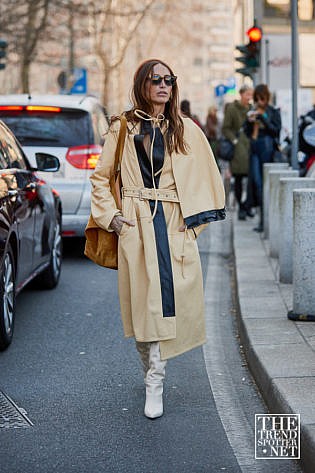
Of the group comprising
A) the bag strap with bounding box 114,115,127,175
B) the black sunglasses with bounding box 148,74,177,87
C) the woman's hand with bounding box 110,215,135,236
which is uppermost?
the black sunglasses with bounding box 148,74,177,87

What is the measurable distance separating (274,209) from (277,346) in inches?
190

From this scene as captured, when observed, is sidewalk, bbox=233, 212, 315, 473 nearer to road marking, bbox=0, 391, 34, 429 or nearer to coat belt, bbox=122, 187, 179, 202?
coat belt, bbox=122, 187, 179, 202

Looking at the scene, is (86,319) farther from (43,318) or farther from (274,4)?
(274,4)

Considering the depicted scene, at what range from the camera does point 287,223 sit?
9.94 metres

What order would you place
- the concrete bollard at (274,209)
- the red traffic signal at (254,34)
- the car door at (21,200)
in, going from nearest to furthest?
the car door at (21,200), the concrete bollard at (274,209), the red traffic signal at (254,34)

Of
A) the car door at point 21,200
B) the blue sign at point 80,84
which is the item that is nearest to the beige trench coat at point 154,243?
the car door at point 21,200

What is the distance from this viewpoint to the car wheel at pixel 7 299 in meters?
7.61

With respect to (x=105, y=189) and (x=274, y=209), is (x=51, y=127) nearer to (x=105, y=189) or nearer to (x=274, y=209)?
(x=274, y=209)

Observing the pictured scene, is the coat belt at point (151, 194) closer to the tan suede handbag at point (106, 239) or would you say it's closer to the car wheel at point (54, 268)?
the tan suede handbag at point (106, 239)

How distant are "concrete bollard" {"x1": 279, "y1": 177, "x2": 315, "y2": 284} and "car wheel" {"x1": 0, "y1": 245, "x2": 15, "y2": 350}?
106 inches

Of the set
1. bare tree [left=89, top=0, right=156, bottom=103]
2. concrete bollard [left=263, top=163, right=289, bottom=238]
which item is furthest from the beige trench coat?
bare tree [left=89, top=0, right=156, bottom=103]

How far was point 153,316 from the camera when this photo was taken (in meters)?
5.83

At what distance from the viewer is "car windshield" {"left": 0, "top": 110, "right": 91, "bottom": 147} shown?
12.0 meters

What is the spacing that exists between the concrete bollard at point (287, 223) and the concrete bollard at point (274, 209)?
1.39 metres
